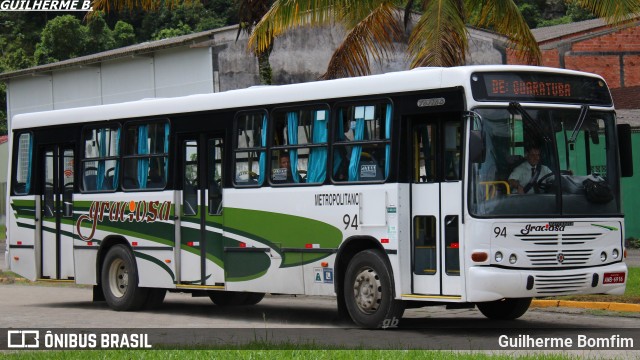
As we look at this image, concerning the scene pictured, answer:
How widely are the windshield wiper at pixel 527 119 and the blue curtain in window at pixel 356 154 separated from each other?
200 centimetres

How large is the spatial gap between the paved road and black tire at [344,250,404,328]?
191mm

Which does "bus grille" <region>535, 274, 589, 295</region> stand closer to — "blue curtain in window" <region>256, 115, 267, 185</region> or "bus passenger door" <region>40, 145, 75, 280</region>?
"blue curtain in window" <region>256, 115, 267, 185</region>

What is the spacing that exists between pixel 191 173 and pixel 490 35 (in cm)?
2375

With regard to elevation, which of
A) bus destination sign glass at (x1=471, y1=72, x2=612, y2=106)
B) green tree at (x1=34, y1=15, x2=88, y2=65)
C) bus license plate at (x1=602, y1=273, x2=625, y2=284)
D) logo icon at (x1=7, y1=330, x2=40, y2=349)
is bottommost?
logo icon at (x1=7, y1=330, x2=40, y2=349)

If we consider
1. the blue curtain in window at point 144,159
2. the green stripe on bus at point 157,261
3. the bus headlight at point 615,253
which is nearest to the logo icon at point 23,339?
the green stripe on bus at point 157,261

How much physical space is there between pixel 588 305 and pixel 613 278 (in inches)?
124

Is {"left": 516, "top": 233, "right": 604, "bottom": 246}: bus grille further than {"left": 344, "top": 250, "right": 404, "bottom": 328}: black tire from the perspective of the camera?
No

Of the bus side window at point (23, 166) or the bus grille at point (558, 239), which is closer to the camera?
the bus grille at point (558, 239)

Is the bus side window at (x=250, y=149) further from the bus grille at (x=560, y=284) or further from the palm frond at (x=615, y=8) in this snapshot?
the palm frond at (x=615, y=8)

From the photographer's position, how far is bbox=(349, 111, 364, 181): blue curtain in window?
15.4 metres

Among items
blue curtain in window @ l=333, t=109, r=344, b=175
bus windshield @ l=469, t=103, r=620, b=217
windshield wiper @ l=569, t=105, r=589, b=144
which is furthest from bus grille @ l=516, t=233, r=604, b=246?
blue curtain in window @ l=333, t=109, r=344, b=175

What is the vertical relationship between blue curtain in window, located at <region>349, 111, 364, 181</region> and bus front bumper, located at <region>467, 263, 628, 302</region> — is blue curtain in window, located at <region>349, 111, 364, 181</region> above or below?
above

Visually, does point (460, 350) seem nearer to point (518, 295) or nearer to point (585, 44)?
point (518, 295)

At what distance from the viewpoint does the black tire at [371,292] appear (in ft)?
48.6
